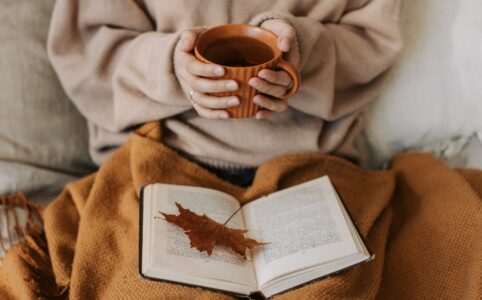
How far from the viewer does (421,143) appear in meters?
1.09

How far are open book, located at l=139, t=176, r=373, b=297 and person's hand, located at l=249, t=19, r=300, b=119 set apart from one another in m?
0.17

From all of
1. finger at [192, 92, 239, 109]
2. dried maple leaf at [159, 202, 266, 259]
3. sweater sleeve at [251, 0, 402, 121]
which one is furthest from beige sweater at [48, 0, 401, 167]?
dried maple leaf at [159, 202, 266, 259]

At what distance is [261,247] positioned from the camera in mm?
751

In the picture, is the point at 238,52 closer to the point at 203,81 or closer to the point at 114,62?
the point at 203,81

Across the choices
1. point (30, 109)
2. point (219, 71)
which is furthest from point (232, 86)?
point (30, 109)

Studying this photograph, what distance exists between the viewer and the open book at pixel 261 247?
2.26ft

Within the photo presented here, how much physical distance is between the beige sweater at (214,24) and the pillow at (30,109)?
53 millimetres

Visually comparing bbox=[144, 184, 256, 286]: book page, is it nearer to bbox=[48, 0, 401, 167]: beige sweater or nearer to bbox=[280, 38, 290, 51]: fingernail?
bbox=[48, 0, 401, 167]: beige sweater

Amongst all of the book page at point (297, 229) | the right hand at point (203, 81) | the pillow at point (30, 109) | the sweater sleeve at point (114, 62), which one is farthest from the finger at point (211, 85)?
the pillow at point (30, 109)

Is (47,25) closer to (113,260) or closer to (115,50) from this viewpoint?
(115,50)

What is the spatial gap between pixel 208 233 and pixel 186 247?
0.04 meters

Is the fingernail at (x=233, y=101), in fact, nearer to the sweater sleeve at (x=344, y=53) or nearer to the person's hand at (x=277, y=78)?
the person's hand at (x=277, y=78)

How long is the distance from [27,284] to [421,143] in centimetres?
82

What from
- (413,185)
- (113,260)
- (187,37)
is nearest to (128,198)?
(113,260)
